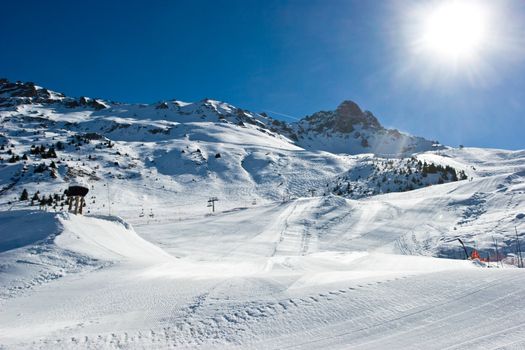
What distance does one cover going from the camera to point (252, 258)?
1819cm

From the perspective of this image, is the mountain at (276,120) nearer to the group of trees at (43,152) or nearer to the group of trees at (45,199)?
Result: the group of trees at (43,152)

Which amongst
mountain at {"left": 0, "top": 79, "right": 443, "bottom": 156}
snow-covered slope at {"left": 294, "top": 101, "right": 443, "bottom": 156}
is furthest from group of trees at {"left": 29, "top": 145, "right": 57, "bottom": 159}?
snow-covered slope at {"left": 294, "top": 101, "right": 443, "bottom": 156}

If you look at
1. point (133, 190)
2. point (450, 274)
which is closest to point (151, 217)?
point (133, 190)

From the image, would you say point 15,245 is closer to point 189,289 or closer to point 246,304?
point 189,289

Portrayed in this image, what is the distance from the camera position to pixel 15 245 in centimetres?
1261

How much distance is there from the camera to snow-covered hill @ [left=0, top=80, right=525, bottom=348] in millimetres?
5957

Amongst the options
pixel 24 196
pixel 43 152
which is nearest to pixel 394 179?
pixel 24 196

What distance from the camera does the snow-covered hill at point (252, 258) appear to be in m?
5.96

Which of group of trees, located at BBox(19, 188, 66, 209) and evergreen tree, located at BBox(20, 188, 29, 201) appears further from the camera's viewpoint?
evergreen tree, located at BBox(20, 188, 29, 201)

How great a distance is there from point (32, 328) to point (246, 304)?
396 cm

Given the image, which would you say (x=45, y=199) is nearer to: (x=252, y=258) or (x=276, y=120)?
(x=252, y=258)

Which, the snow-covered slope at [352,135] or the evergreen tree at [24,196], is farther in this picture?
the snow-covered slope at [352,135]

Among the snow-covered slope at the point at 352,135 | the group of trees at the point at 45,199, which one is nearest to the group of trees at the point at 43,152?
the group of trees at the point at 45,199

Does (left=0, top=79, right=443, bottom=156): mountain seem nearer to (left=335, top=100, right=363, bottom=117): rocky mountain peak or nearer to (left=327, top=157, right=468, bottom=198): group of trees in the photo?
(left=335, top=100, right=363, bottom=117): rocky mountain peak
